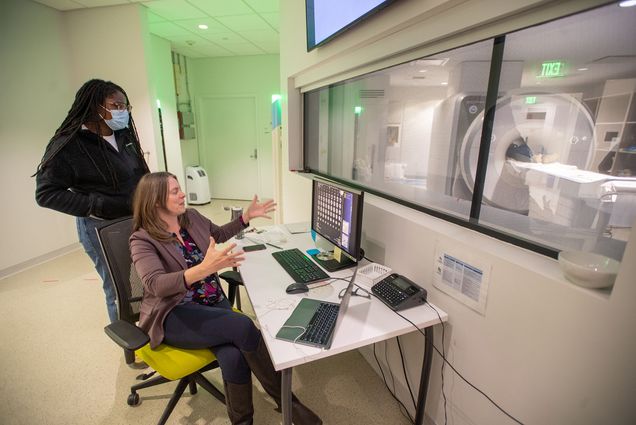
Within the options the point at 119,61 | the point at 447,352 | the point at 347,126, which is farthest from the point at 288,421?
the point at 119,61

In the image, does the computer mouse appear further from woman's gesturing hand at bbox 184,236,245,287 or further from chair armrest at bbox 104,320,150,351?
chair armrest at bbox 104,320,150,351

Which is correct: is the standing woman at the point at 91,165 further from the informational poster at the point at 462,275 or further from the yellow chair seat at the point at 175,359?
the informational poster at the point at 462,275

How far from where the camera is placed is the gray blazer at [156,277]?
3.92 ft

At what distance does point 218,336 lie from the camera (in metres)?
1.29

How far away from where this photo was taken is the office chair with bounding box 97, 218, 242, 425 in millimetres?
1197

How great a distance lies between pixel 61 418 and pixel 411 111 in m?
2.71

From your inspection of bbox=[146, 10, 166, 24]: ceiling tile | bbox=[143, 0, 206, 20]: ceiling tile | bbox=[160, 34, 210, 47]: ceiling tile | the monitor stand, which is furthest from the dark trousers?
bbox=[160, 34, 210, 47]: ceiling tile

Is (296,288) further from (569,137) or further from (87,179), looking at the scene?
(87,179)

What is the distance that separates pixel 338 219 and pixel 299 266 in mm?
322

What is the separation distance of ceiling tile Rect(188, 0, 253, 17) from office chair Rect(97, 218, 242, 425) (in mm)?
2919

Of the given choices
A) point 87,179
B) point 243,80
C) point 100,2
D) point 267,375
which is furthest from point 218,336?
point 243,80

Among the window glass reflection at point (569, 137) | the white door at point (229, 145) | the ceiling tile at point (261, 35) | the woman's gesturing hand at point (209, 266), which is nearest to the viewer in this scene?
the window glass reflection at point (569, 137)

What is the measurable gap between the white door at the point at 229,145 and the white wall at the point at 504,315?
440cm

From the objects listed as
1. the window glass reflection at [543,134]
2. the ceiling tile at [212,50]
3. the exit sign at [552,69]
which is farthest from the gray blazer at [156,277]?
the ceiling tile at [212,50]
